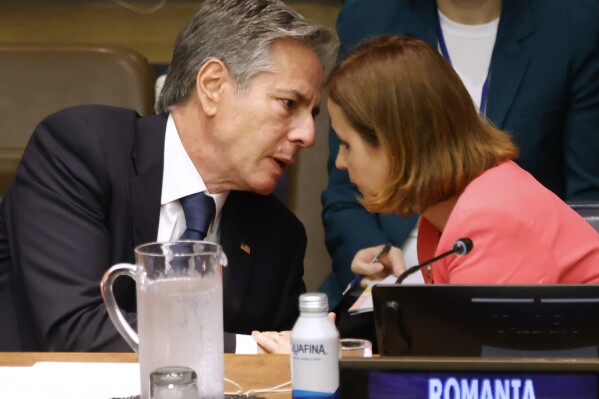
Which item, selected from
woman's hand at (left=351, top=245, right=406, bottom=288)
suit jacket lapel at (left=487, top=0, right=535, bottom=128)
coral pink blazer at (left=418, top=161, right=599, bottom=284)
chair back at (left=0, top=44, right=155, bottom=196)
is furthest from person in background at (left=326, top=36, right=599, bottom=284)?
chair back at (left=0, top=44, right=155, bottom=196)

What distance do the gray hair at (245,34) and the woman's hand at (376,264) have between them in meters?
0.52

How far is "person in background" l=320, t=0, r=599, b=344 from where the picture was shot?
2.74 meters

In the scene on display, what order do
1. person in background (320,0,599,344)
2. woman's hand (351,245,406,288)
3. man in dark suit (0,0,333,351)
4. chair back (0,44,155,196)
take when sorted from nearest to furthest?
man in dark suit (0,0,333,351) → woman's hand (351,245,406,288) → person in background (320,0,599,344) → chair back (0,44,155,196)

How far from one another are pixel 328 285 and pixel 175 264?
1588 mm

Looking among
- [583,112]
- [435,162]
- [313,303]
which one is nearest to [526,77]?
[583,112]

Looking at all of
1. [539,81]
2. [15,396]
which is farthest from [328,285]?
[15,396]

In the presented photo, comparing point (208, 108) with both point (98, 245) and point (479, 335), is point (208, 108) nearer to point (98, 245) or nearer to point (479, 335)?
point (98, 245)

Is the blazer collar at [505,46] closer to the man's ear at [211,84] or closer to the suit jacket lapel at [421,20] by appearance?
the suit jacket lapel at [421,20]

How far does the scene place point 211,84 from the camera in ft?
6.88

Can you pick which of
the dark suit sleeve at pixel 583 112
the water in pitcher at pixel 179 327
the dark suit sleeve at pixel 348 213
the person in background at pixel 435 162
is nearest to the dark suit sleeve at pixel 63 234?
the person in background at pixel 435 162

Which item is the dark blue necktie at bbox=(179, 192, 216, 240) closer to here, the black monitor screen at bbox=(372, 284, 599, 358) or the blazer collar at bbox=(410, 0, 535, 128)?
the black monitor screen at bbox=(372, 284, 599, 358)

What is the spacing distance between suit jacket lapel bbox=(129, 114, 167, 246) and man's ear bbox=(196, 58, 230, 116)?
121mm

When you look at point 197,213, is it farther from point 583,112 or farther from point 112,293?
point 583,112

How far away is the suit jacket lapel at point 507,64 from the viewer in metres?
2.73
